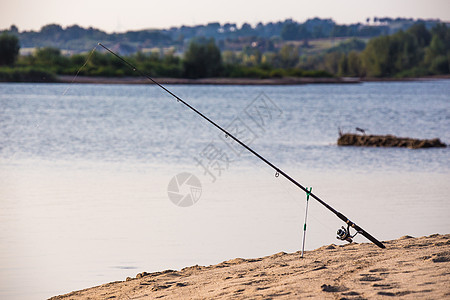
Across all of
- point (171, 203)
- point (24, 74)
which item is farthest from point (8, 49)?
point (171, 203)

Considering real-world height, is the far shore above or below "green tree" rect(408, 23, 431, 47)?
below

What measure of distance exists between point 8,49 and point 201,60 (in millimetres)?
24374

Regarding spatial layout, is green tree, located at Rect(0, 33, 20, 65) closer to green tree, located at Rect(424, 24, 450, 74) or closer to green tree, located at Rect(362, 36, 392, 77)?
green tree, located at Rect(362, 36, 392, 77)

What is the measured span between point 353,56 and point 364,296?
336 feet

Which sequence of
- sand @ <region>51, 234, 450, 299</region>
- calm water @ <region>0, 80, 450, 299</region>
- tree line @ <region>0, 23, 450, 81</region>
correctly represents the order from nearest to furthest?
sand @ <region>51, 234, 450, 299</region> < calm water @ <region>0, 80, 450, 299</region> < tree line @ <region>0, 23, 450, 81</region>

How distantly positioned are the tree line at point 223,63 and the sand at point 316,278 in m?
45.6

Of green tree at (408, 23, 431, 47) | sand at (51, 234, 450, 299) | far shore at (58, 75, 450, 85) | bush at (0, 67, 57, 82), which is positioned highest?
green tree at (408, 23, 431, 47)

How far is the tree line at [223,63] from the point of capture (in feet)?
229

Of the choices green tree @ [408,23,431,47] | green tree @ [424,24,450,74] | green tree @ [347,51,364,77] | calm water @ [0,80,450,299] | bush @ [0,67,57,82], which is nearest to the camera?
calm water @ [0,80,450,299]

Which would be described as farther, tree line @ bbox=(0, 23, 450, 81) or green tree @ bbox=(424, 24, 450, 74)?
green tree @ bbox=(424, 24, 450, 74)

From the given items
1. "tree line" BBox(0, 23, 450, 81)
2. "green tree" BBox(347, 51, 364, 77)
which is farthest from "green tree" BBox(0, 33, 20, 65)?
"green tree" BBox(347, 51, 364, 77)

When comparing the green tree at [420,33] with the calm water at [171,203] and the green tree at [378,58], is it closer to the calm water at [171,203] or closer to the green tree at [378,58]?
the green tree at [378,58]

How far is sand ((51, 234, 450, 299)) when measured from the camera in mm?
4516

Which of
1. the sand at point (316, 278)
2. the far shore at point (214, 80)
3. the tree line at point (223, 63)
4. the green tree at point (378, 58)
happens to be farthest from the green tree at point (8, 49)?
the sand at point (316, 278)
